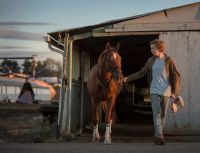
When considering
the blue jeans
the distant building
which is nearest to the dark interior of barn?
the blue jeans

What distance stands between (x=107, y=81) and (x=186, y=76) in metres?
2.57

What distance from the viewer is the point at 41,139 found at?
1334 cm

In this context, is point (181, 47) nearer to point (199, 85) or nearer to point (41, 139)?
point (199, 85)

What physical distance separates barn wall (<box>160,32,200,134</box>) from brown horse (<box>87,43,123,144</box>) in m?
2.03

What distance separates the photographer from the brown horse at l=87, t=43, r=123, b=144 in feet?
39.1

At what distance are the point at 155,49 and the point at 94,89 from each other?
2.48m

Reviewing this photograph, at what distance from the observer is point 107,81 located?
12641mm

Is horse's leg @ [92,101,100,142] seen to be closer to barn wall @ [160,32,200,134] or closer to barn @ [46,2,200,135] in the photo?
barn @ [46,2,200,135]

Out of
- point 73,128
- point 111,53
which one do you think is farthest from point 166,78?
point 73,128

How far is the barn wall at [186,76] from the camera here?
45.9ft

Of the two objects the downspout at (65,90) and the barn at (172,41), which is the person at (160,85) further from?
the downspout at (65,90)

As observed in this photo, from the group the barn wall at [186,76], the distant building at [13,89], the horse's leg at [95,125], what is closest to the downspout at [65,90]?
the horse's leg at [95,125]

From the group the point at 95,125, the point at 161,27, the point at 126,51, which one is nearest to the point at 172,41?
the point at 161,27

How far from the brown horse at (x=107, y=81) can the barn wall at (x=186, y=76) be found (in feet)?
6.65
